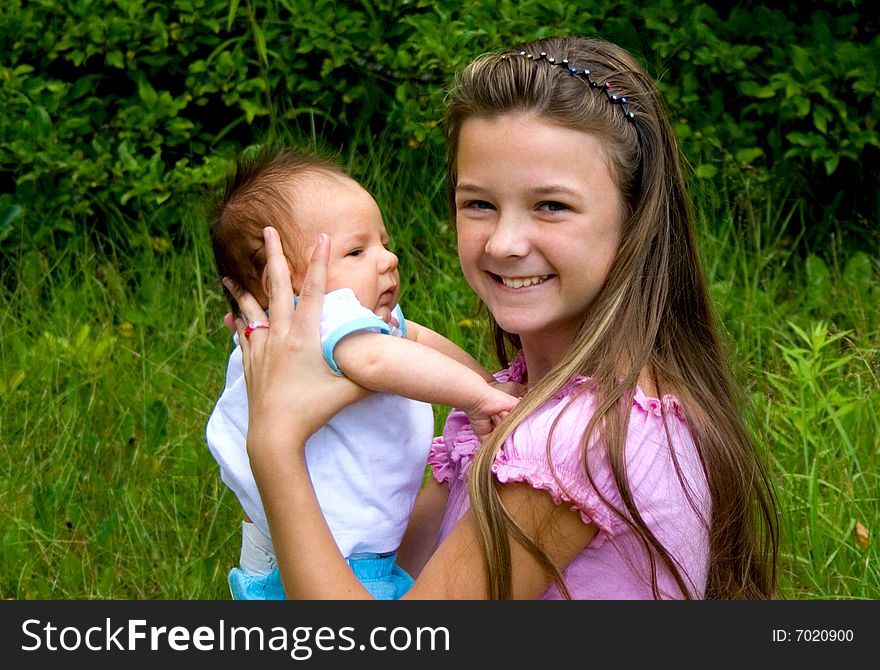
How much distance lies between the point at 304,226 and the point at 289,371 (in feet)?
0.82

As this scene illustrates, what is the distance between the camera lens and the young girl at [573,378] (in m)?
1.80

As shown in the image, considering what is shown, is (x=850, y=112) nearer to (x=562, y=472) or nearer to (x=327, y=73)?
(x=327, y=73)

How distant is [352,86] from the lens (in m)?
4.39

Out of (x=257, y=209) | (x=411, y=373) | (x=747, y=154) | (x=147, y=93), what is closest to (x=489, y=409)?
(x=411, y=373)

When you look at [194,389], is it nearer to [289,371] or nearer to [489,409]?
[289,371]

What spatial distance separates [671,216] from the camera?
2.05 meters

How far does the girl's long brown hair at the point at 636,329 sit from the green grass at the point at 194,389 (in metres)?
0.76

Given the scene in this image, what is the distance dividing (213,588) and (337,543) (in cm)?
95

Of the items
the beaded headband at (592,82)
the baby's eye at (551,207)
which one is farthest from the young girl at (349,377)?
the beaded headband at (592,82)

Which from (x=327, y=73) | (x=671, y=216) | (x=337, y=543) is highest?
(x=327, y=73)

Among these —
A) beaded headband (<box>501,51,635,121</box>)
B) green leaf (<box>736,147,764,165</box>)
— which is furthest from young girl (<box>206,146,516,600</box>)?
green leaf (<box>736,147,764,165</box>)

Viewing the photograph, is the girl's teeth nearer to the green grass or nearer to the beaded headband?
the beaded headband

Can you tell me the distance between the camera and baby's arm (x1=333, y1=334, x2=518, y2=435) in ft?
6.23

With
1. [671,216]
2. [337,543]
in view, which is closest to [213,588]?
[337,543]
